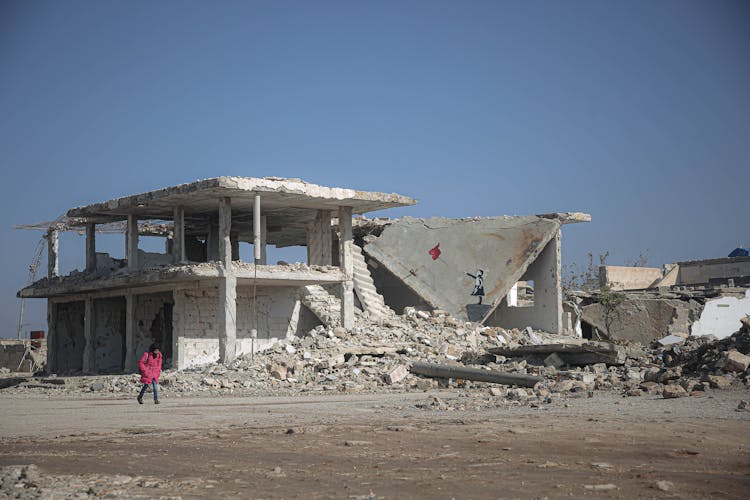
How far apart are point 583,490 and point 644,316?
921 inches

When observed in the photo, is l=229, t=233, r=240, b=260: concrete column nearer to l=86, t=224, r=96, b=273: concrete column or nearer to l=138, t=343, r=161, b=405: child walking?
l=86, t=224, r=96, b=273: concrete column

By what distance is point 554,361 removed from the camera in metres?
18.4

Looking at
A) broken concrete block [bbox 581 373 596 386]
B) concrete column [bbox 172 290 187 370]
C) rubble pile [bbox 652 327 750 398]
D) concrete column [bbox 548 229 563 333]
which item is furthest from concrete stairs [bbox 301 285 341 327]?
rubble pile [bbox 652 327 750 398]

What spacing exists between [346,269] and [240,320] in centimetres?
334

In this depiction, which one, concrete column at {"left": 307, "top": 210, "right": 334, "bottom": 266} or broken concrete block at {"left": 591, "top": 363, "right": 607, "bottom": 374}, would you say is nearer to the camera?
broken concrete block at {"left": 591, "top": 363, "right": 607, "bottom": 374}

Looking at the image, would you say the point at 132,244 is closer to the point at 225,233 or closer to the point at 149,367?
the point at 225,233

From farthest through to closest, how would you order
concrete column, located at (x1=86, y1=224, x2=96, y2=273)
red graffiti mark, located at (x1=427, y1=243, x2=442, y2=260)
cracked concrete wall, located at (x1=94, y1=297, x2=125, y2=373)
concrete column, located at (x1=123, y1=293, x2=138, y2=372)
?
red graffiti mark, located at (x1=427, y1=243, x2=442, y2=260) < cracked concrete wall, located at (x1=94, y1=297, x2=125, y2=373) < concrete column, located at (x1=86, y1=224, x2=96, y2=273) < concrete column, located at (x1=123, y1=293, x2=138, y2=372)

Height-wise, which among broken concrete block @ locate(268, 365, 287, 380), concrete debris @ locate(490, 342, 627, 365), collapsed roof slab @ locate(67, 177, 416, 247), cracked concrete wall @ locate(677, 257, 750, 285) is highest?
collapsed roof slab @ locate(67, 177, 416, 247)

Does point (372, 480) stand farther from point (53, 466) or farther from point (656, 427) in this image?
point (656, 427)

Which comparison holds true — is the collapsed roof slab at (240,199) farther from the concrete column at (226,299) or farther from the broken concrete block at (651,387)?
the broken concrete block at (651,387)

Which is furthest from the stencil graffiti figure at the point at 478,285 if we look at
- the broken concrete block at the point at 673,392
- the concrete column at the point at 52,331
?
the broken concrete block at the point at 673,392

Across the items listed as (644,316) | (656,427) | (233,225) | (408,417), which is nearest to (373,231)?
(233,225)

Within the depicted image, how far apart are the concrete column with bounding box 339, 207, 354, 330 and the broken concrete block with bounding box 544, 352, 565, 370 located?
23.7ft

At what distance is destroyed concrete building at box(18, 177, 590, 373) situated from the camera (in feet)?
74.6
